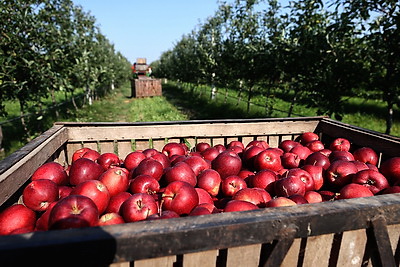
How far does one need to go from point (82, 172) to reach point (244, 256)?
5.43ft

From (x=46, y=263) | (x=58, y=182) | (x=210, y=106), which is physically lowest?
(x=210, y=106)

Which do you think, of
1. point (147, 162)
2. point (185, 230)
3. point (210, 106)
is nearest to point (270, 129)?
point (147, 162)

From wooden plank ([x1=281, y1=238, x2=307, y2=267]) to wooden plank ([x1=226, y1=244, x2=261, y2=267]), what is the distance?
176 millimetres

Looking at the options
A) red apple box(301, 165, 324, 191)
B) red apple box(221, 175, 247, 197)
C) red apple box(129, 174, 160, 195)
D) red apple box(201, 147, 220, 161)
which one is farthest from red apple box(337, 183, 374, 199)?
red apple box(129, 174, 160, 195)

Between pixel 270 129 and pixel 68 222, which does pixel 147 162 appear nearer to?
pixel 68 222

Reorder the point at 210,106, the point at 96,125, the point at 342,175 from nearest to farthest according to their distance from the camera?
the point at 342,175 → the point at 96,125 → the point at 210,106

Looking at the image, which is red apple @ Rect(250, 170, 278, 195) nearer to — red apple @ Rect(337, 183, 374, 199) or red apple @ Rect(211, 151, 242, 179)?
red apple @ Rect(211, 151, 242, 179)

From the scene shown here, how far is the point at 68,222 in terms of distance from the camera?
1415 mm

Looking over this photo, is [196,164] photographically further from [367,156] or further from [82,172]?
[367,156]

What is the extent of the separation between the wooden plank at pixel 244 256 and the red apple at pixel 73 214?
78 cm

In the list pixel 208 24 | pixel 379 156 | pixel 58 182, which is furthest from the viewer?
pixel 208 24

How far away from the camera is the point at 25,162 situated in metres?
2.06

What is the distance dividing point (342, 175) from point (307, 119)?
5.52 ft

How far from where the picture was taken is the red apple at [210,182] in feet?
7.86
